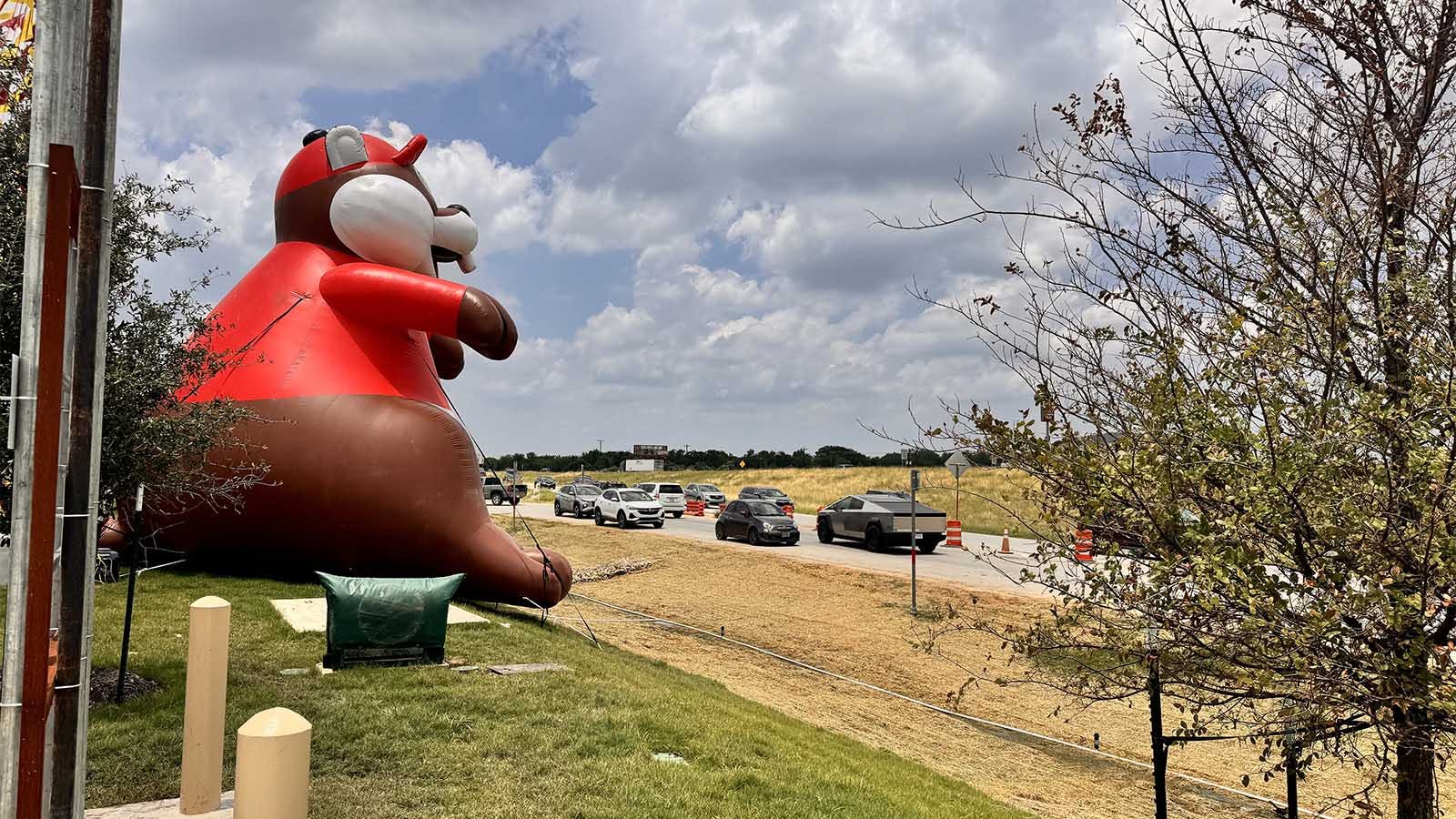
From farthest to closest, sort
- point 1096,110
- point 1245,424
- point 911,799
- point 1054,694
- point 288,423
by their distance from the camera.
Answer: point 1054,694 < point 288,423 < point 911,799 < point 1096,110 < point 1245,424

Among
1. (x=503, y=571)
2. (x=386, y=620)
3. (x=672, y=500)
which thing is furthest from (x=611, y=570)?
(x=672, y=500)

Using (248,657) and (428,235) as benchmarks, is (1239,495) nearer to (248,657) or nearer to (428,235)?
(248,657)

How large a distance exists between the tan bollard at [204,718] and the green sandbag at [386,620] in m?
3.16

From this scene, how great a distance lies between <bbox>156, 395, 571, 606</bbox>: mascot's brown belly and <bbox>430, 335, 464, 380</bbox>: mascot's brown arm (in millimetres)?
2818

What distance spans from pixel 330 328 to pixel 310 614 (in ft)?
12.5

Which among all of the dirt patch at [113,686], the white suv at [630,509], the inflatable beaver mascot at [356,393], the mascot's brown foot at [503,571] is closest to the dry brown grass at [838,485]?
the white suv at [630,509]

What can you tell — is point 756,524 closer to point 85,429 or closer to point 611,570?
point 611,570

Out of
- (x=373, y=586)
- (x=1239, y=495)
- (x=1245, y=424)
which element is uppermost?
(x=1245, y=424)

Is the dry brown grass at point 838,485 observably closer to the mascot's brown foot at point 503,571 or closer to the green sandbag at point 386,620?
the mascot's brown foot at point 503,571

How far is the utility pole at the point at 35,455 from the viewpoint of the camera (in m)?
2.72

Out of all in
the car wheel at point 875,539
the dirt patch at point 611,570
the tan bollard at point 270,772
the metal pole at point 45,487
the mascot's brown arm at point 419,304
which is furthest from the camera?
the car wheel at point 875,539

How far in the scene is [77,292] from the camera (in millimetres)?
3070

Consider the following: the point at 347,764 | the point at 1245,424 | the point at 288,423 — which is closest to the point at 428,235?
the point at 288,423

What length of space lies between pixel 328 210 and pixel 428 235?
1.31m
